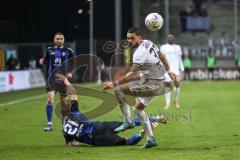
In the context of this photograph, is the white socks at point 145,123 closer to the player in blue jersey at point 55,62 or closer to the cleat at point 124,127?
the cleat at point 124,127

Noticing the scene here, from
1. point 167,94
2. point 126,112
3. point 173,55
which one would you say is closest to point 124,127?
point 126,112

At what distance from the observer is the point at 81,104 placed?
23.2 meters

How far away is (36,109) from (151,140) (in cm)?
1206

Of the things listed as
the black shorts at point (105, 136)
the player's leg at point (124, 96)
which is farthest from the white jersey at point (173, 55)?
the black shorts at point (105, 136)

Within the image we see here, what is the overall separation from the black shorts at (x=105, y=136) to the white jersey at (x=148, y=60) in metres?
1.26

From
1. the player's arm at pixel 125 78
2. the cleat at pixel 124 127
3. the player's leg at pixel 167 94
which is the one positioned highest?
the player's arm at pixel 125 78

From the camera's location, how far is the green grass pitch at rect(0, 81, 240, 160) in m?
11.5

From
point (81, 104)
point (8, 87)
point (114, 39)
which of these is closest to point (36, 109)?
point (81, 104)

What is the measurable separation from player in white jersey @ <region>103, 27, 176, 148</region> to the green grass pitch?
0.59 metres

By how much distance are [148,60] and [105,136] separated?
5.60ft

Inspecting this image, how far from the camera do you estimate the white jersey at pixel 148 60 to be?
12.4 meters

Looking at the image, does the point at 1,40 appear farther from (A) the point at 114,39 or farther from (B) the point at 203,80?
(B) the point at 203,80

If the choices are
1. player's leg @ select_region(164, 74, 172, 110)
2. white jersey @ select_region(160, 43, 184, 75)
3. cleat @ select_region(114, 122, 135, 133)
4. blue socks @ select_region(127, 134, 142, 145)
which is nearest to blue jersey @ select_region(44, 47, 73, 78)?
cleat @ select_region(114, 122, 135, 133)

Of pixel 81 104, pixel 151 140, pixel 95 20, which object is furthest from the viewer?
pixel 95 20
